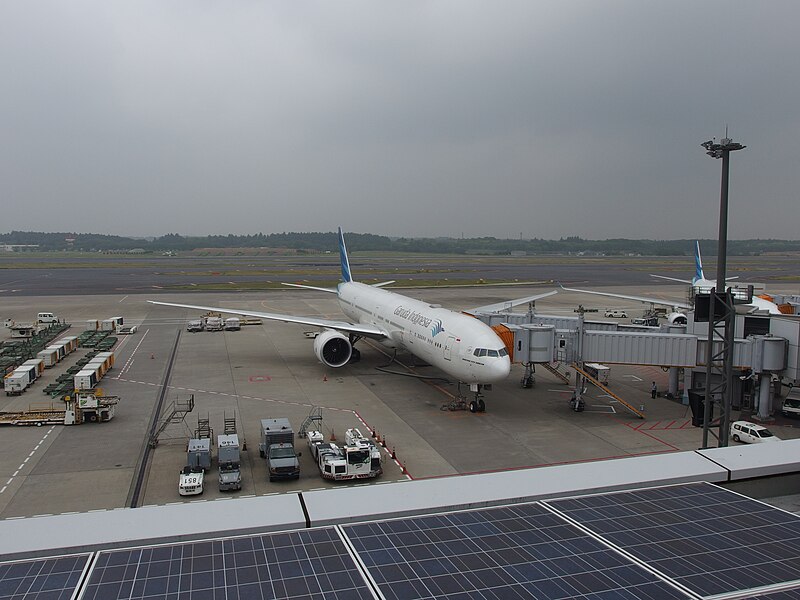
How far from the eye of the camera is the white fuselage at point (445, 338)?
31.7 m

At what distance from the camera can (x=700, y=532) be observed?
10516 mm

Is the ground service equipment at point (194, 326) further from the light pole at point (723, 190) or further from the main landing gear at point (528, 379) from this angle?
the light pole at point (723, 190)

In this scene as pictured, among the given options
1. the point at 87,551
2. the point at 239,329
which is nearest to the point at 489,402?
the point at 87,551

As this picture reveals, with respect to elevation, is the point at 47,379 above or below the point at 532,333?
below

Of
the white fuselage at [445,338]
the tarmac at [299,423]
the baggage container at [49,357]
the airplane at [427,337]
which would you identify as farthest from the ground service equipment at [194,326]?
the white fuselage at [445,338]

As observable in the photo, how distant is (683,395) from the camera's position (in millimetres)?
37500

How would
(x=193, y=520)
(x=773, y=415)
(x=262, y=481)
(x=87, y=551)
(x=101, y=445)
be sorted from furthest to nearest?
(x=773, y=415)
(x=101, y=445)
(x=262, y=481)
(x=193, y=520)
(x=87, y=551)

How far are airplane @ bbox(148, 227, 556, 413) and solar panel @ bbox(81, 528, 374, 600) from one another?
74.0 ft

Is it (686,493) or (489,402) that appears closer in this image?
(686,493)

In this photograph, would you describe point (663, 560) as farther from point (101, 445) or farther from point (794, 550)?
point (101, 445)

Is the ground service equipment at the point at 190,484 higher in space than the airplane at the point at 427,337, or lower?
lower

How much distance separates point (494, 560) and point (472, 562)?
34cm

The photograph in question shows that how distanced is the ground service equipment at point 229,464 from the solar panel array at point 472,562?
→ 13444mm

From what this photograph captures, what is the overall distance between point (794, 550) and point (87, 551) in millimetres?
10661
